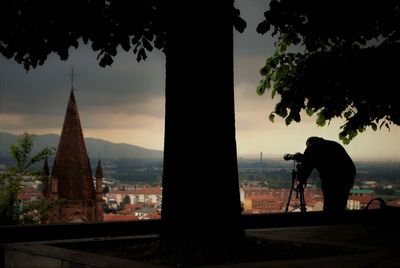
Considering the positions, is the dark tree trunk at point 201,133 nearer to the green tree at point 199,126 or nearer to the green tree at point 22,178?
the green tree at point 199,126

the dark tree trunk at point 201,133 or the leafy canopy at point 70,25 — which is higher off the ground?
the leafy canopy at point 70,25

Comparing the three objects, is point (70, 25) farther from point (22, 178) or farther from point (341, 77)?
point (22, 178)

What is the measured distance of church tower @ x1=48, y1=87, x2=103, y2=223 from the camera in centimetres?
9650

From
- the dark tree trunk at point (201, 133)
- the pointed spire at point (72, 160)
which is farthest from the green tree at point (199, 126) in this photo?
the pointed spire at point (72, 160)

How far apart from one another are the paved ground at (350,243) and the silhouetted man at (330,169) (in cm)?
111

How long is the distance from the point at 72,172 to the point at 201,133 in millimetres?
92075

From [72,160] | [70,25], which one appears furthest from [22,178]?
[72,160]

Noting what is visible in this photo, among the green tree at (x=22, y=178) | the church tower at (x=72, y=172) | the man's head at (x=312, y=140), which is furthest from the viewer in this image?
the church tower at (x=72, y=172)

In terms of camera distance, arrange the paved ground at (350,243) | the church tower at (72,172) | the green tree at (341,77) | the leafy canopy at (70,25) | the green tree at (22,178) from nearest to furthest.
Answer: the paved ground at (350,243) → the leafy canopy at (70,25) → the green tree at (341,77) → the green tree at (22,178) → the church tower at (72,172)

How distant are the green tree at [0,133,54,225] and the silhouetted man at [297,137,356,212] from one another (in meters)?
12.0

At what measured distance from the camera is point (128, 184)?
422ft

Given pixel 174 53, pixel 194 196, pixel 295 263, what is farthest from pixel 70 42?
pixel 295 263

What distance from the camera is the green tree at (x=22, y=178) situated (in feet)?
70.8

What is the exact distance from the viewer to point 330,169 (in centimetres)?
1150
